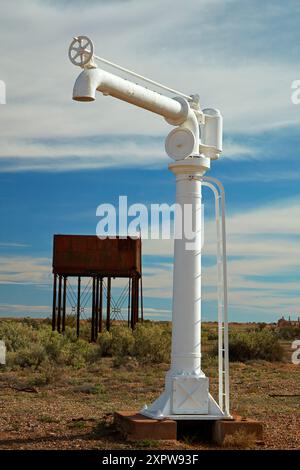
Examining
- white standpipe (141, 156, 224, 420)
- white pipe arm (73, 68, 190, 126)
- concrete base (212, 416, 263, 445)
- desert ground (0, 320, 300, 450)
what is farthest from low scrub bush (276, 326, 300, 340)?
white pipe arm (73, 68, 190, 126)

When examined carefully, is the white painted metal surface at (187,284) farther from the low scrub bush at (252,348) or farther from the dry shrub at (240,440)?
the low scrub bush at (252,348)

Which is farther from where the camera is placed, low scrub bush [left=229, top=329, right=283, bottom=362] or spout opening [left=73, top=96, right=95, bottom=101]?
low scrub bush [left=229, top=329, right=283, bottom=362]

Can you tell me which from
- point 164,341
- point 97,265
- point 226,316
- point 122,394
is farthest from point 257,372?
point 226,316

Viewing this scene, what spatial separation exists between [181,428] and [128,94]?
16.1 feet

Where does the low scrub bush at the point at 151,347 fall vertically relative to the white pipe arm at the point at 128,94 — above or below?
below

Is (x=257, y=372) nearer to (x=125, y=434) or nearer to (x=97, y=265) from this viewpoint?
(x=97, y=265)

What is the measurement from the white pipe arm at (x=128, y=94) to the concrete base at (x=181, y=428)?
438 cm

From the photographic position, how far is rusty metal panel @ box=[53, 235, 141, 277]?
33.5 m

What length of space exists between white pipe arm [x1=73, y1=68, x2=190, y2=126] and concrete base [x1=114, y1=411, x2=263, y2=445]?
4383mm

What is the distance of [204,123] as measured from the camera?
41.5ft

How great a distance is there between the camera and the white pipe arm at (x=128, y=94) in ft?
33.7

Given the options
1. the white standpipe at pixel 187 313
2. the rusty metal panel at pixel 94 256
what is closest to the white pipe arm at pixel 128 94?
the white standpipe at pixel 187 313

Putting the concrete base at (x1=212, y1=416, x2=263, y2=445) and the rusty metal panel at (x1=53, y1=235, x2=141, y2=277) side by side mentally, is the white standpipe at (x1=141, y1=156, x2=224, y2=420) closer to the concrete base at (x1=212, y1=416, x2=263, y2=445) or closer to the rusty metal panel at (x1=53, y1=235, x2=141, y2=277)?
the concrete base at (x1=212, y1=416, x2=263, y2=445)
